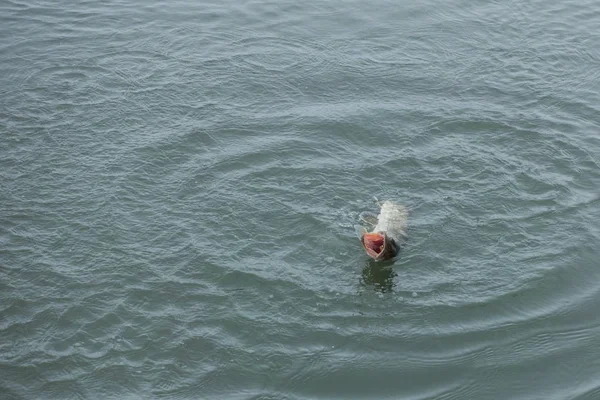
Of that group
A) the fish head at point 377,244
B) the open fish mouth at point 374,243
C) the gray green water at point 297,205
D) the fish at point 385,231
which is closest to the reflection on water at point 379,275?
the gray green water at point 297,205

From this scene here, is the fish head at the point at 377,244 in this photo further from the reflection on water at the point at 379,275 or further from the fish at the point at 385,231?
the reflection on water at the point at 379,275

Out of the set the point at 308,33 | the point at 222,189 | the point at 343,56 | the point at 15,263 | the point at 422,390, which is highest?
the point at 308,33

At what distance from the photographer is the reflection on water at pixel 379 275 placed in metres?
10.9

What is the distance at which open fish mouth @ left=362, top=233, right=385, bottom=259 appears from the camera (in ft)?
35.2

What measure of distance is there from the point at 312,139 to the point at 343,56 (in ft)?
11.1

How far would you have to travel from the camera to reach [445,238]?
38.3 feet

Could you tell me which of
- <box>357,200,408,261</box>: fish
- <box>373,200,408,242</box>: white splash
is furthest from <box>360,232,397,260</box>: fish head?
<box>373,200,408,242</box>: white splash

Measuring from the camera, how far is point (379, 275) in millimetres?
11133

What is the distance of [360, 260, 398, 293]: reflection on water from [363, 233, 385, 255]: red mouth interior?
44 centimetres

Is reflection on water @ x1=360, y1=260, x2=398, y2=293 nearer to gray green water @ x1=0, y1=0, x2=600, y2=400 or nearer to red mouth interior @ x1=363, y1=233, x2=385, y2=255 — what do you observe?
gray green water @ x1=0, y1=0, x2=600, y2=400

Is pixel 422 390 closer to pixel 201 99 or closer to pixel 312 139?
pixel 312 139

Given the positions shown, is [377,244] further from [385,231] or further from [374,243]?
[385,231]

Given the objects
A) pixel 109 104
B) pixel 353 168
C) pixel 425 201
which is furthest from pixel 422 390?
pixel 109 104

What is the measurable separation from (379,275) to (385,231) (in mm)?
609
